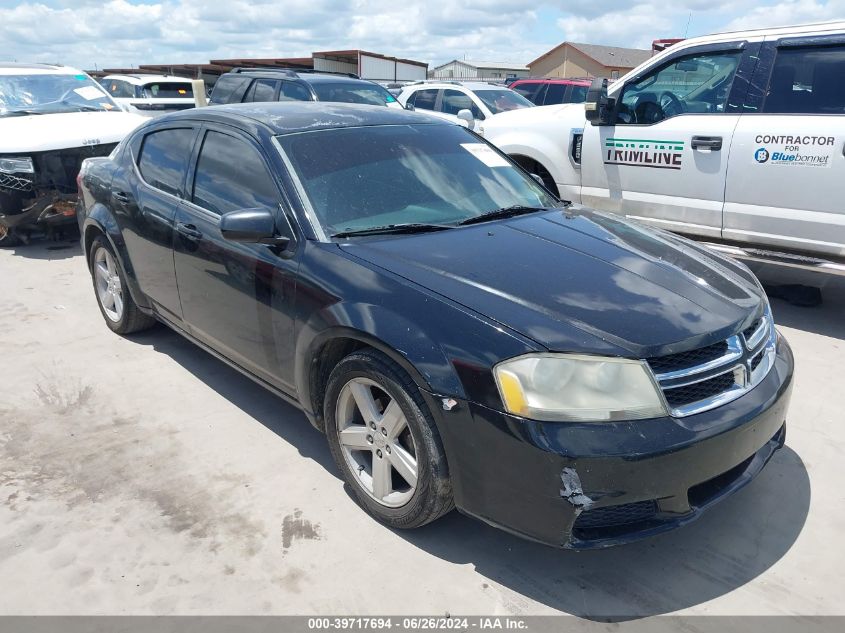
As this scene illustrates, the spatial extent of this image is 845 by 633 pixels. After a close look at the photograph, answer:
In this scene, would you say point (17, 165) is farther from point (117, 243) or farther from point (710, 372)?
point (710, 372)

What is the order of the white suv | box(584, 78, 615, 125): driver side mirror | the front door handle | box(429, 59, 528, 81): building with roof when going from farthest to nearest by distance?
box(429, 59, 528, 81): building with roof, the white suv, box(584, 78, 615, 125): driver side mirror, the front door handle

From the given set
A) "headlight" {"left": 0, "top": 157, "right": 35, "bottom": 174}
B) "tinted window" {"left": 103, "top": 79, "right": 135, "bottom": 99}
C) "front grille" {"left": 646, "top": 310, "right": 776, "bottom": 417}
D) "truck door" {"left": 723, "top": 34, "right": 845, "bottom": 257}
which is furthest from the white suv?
"front grille" {"left": 646, "top": 310, "right": 776, "bottom": 417}

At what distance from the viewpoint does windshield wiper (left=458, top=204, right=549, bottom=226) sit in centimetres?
335

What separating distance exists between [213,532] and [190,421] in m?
1.07

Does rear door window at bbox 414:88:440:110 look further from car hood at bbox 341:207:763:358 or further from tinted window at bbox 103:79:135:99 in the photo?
car hood at bbox 341:207:763:358

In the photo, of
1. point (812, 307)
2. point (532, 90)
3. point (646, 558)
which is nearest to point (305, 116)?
point (646, 558)

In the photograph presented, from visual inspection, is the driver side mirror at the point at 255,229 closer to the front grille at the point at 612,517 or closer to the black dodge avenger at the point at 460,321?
the black dodge avenger at the point at 460,321

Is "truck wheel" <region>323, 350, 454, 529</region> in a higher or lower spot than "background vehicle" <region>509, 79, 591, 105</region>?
lower

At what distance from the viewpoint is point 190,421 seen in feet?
12.5

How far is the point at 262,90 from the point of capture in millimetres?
10070

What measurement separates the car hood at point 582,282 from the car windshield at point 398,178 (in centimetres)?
21

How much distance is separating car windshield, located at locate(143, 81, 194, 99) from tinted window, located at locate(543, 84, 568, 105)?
27.6 feet

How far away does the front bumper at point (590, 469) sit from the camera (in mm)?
2236

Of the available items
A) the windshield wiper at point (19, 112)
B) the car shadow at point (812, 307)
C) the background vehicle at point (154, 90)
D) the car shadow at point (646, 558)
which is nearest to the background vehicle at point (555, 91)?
the background vehicle at point (154, 90)
